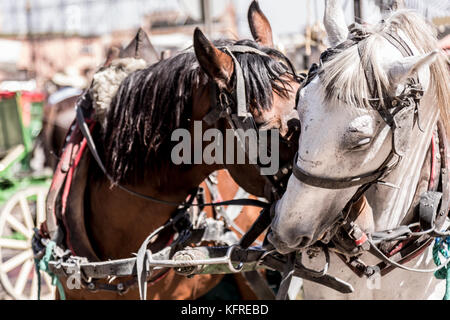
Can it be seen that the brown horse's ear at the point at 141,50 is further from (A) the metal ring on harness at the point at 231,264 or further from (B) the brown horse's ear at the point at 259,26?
(A) the metal ring on harness at the point at 231,264

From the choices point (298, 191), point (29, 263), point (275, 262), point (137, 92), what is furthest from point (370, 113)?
point (29, 263)

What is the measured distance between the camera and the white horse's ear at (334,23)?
1843 millimetres

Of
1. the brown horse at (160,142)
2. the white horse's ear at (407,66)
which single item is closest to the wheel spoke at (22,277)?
the brown horse at (160,142)

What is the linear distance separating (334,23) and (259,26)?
59 centimetres

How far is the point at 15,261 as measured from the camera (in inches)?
177

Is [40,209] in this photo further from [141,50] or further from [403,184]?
[403,184]

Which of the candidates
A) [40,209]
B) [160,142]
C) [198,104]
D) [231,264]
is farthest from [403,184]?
[40,209]

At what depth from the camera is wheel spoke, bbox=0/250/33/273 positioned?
4402mm

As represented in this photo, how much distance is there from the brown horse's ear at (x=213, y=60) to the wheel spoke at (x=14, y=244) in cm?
303

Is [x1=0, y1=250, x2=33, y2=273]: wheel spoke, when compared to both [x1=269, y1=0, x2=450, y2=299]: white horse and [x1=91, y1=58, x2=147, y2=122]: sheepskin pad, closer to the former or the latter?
[x1=91, y1=58, x2=147, y2=122]: sheepskin pad

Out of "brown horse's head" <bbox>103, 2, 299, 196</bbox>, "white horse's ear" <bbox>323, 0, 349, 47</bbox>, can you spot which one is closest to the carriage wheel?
"brown horse's head" <bbox>103, 2, 299, 196</bbox>

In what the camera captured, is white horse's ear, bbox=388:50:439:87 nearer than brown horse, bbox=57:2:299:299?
Yes

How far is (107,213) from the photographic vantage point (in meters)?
2.48

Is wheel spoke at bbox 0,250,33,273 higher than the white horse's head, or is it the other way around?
the white horse's head
